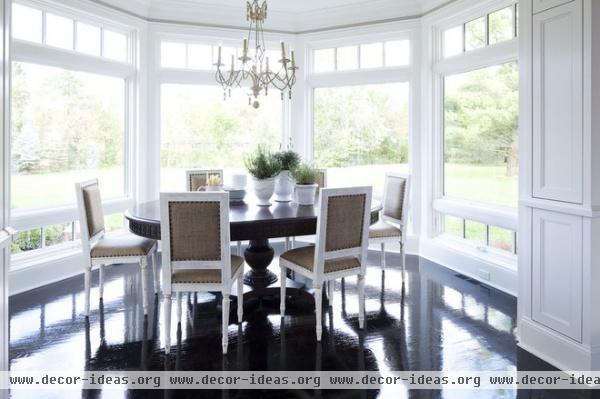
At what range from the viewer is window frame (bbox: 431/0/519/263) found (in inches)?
163

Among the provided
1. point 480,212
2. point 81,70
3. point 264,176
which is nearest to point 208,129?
point 81,70

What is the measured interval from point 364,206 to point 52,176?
3.24 metres

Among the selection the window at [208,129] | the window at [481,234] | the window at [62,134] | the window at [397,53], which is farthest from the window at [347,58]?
the window at [62,134]

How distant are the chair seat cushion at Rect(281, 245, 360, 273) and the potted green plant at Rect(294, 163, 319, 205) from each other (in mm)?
540

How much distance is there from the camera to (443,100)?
5102 mm

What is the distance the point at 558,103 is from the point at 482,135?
6.29 feet

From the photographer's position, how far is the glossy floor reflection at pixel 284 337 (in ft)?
8.75

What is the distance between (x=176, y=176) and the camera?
568 centimetres

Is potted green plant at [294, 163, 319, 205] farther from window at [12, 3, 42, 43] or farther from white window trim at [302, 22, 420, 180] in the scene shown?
window at [12, 3, 42, 43]

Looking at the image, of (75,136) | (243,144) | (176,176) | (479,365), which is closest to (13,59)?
(75,136)

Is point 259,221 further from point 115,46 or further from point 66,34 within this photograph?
point 115,46

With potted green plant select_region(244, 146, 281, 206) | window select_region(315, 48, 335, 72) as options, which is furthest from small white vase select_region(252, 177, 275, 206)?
window select_region(315, 48, 335, 72)

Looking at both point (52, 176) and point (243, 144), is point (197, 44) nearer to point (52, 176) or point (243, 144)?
point (243, 144)

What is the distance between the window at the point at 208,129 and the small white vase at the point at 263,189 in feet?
7.30
